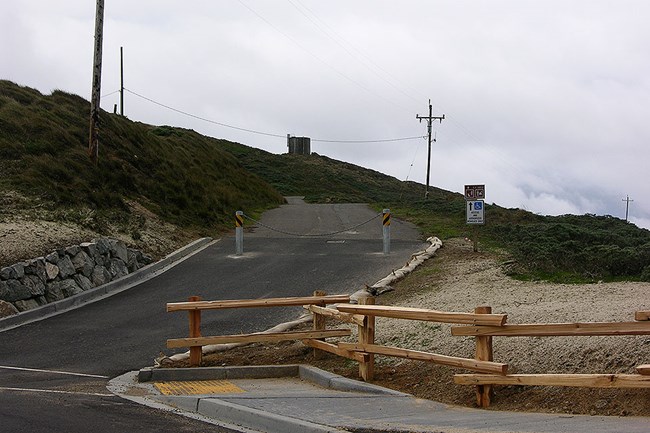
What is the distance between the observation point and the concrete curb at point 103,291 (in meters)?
15.8

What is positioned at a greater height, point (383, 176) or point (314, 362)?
point (383, 176)

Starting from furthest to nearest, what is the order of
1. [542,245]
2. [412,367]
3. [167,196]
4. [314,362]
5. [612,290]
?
[167,196]
[542,245]
[612,290]
[314,362]
[412,367]

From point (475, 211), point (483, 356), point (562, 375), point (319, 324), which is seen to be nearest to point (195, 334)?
point (319, 324)

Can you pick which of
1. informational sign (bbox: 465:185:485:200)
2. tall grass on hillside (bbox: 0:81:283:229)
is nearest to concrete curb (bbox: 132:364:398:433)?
informational sign (bbox: 465:185:485:200)

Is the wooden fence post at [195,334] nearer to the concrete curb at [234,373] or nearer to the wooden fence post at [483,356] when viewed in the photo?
the concrete curb at [234,373]

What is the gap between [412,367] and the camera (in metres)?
10.4

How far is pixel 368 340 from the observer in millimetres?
10305

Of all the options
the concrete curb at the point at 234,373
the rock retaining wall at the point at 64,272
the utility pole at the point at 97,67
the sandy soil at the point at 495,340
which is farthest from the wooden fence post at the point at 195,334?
Answer: the utility pole at the point at 97,67

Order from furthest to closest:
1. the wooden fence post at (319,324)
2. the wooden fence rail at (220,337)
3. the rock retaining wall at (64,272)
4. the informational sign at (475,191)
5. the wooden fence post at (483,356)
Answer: the informational sign at (475,191) → the rock retaining wall at (64,272) → the wooden fence post at (319,324) → the wooden fence rail at (220,337) → the wooden fence post at (483,356)

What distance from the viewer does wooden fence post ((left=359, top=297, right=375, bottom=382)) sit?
33.4 ft

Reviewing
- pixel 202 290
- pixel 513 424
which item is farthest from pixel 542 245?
pixel 513 424

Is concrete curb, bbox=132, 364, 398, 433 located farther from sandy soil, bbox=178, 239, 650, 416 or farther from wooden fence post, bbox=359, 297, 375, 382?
sandy soil, bbox=178, 239, 650, 416

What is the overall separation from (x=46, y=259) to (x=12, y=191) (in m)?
4.33

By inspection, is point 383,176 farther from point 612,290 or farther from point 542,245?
point 612,290
